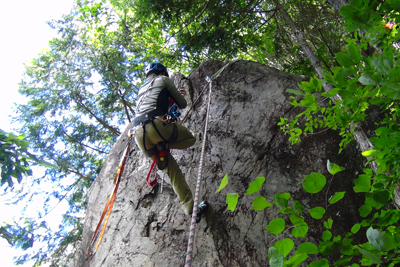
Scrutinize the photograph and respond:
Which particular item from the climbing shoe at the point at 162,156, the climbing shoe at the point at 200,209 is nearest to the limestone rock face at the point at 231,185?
the climbing shoe at the point at 200,209

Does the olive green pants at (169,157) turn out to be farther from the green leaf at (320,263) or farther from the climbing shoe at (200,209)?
the green leaf at (320,263)

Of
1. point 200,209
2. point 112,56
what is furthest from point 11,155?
point 112,56

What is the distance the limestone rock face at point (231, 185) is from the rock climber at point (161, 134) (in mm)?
401

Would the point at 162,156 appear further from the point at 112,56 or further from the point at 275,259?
the point at 112,56

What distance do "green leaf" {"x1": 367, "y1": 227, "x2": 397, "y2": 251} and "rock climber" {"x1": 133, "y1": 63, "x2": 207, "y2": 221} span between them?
266cm

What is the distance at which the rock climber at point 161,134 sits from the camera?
11.8 ft

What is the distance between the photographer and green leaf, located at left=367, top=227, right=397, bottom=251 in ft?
2.91

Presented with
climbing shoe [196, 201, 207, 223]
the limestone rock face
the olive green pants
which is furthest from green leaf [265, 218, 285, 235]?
the olive green pants

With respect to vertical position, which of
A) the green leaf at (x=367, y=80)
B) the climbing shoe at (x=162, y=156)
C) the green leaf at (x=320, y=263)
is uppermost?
the green leaf at (x=367, y=80)

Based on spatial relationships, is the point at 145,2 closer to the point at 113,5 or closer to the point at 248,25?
the point at 248,25

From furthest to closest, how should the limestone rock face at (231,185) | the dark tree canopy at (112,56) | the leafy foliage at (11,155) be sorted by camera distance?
1. the dark tree canopy at (112,56)
2. the limestone rock face at (231,185)
3. the leafy foliage at (11,155)

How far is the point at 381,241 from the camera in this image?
0.91 meters

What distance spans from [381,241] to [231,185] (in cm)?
276

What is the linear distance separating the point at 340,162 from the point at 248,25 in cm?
469
